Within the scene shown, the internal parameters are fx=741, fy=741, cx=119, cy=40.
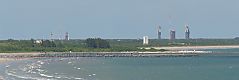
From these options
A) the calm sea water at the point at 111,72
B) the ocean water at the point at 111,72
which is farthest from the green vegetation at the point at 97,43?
the calm sea water at the point at 111,72

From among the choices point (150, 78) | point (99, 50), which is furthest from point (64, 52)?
point (150, 78)

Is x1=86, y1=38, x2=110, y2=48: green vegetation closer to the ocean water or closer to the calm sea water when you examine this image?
the ocean water

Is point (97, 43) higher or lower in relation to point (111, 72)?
higher

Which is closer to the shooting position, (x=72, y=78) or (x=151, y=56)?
(x=72, y=78)

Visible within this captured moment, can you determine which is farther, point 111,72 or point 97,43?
point 97,43

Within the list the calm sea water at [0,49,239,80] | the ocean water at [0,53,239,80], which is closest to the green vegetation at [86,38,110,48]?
the ocean water at [0,53,239,80]

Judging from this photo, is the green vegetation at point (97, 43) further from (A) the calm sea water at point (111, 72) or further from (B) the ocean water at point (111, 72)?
(A) the calm sea water at point (111, 72)

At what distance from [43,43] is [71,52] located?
2579cm

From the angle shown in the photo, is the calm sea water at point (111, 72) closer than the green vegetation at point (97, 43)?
Yes

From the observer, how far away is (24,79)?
67.4 m

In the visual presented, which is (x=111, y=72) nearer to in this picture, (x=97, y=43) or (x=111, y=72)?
(x=111, y=72)

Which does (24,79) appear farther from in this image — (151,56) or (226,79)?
(151,56)

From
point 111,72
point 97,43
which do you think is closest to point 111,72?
point 111,72

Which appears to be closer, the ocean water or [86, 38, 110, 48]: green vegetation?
the ocean water
